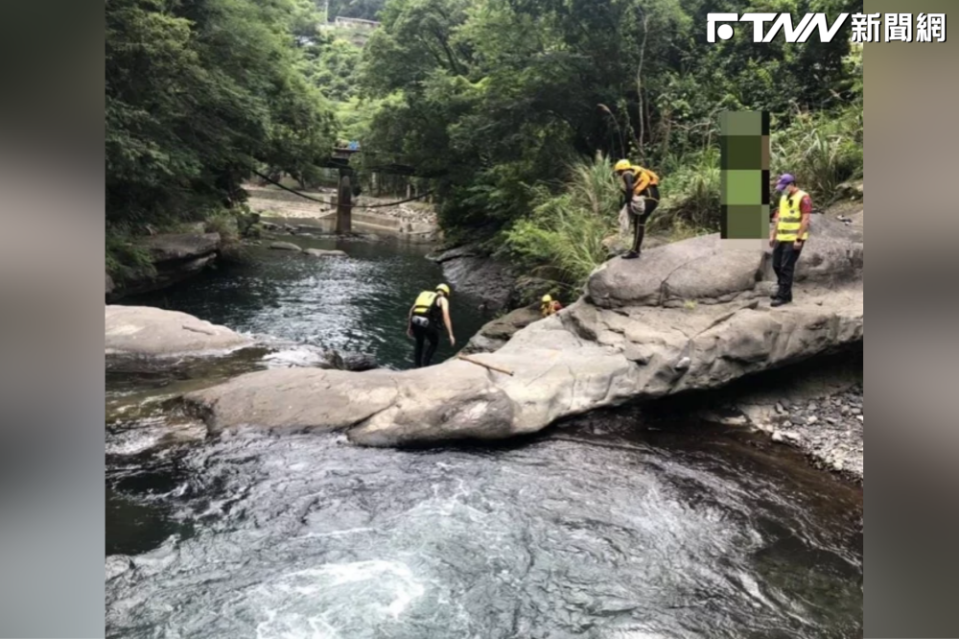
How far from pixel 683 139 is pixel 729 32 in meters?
9.47

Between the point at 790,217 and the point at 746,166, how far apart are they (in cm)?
149

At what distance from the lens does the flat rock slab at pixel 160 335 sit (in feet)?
26.5

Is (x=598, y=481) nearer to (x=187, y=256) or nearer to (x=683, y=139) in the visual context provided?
(x=683, y=139)

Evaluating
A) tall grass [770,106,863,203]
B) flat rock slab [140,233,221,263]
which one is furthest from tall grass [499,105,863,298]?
flat rock slab [140,233,221,263]

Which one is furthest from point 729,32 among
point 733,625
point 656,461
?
point 656,461

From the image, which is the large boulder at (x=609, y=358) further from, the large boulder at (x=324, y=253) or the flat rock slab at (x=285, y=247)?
the flat rock slab at (x=285, y=247)

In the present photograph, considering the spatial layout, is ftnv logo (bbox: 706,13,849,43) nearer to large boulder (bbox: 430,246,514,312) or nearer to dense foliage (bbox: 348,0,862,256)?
dense foliage (bbox: 348,0,862,256)

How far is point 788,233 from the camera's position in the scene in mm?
6758

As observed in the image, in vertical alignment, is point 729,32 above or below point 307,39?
below

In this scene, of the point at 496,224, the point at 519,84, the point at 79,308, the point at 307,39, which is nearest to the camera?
the point at 79,308

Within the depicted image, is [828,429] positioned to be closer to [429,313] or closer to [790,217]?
[790,217]

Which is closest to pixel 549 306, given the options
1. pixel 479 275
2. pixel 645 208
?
pixel 645 208

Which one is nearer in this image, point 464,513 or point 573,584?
point 573,584

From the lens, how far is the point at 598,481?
5.41 m
